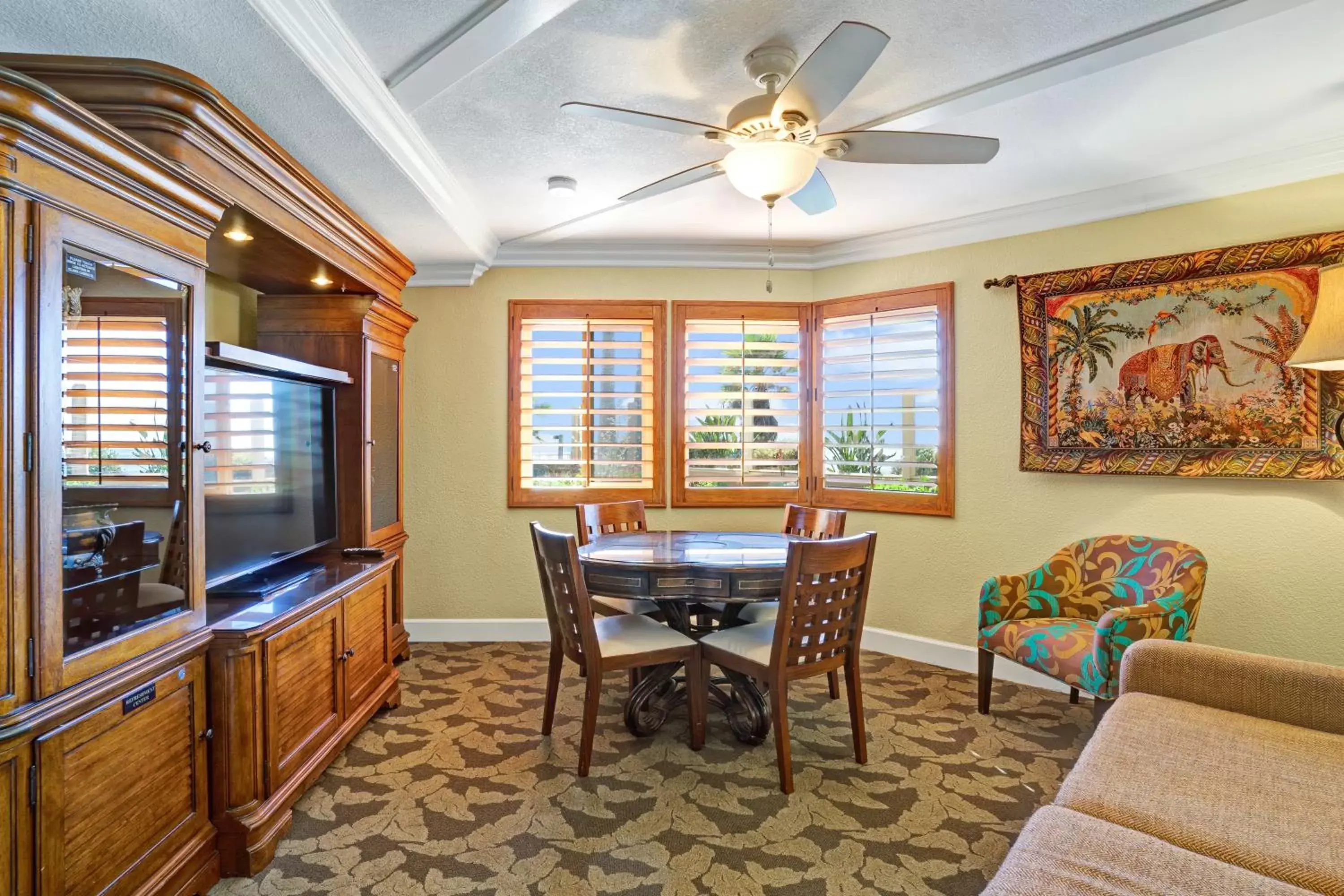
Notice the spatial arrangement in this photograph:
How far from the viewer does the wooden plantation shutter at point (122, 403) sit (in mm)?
1492

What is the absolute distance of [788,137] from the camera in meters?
2.19

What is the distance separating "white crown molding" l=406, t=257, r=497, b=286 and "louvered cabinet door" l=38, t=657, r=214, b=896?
2.78 meters

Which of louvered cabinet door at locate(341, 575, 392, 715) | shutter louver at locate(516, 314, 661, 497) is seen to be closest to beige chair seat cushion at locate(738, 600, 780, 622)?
shutter louver at locate(516, 314, 661, 497)

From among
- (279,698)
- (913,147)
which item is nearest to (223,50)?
(279,698)

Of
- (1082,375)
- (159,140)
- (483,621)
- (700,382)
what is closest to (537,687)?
(483,621)

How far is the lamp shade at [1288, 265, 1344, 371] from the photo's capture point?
2.08m

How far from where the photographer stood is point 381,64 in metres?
2.13

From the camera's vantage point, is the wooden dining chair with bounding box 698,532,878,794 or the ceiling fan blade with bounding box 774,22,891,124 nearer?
the ceiling fan blade with bounding box 774,22,891,124

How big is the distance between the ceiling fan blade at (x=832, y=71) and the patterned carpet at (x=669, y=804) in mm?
2197

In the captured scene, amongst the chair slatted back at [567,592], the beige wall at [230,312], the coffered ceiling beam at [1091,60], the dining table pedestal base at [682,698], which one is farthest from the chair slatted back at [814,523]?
the beige wall at [230,312]

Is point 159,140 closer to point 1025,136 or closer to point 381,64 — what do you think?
point 381,64

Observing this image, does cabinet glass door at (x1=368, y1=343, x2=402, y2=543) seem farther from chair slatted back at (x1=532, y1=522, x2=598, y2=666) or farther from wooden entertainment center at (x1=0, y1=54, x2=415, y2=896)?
chair slatted back at (x1=532, y1=522, x2=598, y2=666)

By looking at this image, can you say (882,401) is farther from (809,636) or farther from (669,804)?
(669,804)

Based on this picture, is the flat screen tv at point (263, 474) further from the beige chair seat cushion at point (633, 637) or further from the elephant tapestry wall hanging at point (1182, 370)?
the elephant tapestry wall hanging at point (1182, 370)
